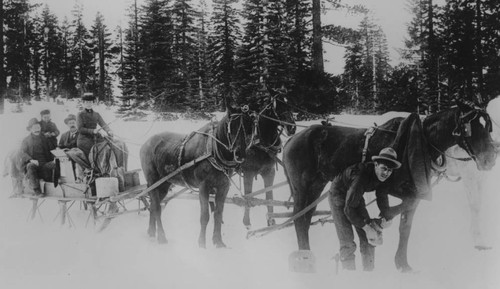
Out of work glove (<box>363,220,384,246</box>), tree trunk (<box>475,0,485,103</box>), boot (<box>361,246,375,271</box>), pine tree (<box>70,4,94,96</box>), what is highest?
pine tree (<box>70,4,94,96</box>)

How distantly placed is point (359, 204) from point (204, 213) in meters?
3.17

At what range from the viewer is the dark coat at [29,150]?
9531 mm

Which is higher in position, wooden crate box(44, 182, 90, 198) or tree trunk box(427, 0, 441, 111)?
tree trunk box(427, 0, 441, 111)

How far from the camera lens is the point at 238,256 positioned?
706 centimetres

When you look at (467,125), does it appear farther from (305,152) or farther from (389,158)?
(305,152)

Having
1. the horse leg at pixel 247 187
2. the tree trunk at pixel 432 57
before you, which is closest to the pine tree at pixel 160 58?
the horse leg at pixel 247 187

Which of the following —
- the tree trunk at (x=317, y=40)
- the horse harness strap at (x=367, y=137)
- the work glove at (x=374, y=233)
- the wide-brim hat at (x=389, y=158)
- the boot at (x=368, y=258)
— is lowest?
the boot at (x=368, y=258)

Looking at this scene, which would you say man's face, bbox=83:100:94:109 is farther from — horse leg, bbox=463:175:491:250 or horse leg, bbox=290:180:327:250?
→ horse leg, bbox=463:175:491:250

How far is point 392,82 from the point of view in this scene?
7324 millimetres

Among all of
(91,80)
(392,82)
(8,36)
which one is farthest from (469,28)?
(8,36)

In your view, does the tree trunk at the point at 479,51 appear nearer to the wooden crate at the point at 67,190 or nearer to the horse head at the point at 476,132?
the horse head at the point at 476,132

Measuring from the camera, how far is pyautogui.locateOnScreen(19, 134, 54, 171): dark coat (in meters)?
9.53

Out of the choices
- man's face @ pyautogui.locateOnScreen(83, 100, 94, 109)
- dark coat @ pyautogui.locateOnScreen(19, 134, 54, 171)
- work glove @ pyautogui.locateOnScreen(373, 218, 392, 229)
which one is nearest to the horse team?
work glove @ pyautogui.locateOnScreen(373, 218, 392, 229)

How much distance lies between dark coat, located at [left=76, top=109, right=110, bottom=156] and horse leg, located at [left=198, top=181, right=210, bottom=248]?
117 inches
